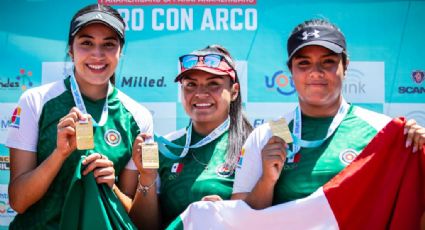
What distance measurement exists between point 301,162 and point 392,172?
0.40 m

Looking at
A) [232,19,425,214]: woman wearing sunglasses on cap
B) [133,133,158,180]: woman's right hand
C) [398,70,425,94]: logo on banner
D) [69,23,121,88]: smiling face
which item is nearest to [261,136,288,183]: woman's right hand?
[232,19,425,214]: woman wearing sunglasses on cap

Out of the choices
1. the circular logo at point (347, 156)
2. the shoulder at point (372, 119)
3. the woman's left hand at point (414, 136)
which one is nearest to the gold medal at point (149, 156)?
the circular logo at point (347, 156)

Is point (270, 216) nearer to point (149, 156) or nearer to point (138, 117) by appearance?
point (149, 156)

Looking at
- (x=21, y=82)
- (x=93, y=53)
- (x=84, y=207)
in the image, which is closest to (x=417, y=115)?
(x=93, y=53)

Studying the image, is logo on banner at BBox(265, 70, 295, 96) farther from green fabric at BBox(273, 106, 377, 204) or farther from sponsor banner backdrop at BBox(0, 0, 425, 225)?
green fabric at BBox(273, 106, 377, 204)

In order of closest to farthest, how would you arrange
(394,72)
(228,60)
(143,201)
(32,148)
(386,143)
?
(386,143) < (32,148) < (143,201) < (228,60) < (394,72)

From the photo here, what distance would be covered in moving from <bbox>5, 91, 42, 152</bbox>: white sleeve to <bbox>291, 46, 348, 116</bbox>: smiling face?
4.14 ft

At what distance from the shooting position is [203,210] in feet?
8.00

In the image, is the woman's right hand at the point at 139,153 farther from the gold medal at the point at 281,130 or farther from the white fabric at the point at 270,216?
the gold medal at the point at 281,130

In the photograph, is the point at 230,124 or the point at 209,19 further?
the point at 209,19

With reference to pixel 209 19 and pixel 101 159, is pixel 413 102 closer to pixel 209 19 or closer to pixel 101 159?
pixel 209 19

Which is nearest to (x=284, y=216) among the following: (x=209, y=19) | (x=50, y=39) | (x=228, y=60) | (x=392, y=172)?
(x=392, y=172)

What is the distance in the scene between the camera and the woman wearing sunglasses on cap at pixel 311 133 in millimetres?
2324

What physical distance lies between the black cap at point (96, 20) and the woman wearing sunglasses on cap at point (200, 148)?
1.52ft
